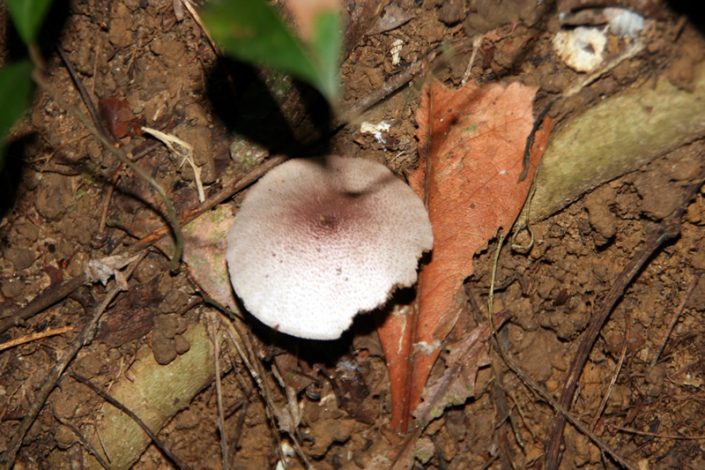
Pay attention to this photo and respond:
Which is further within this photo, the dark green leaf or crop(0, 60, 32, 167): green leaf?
crop(0, 60, 32, 167): green leaf

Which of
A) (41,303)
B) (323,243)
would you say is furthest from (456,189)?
(41,303)

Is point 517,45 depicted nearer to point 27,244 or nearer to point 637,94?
point 637,94

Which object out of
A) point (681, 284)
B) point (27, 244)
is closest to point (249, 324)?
point (27, 244)

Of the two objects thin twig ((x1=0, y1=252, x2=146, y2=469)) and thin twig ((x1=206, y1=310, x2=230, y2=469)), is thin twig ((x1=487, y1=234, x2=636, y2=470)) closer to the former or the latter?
thin twig ((x1=206, y1=310, x2=230, y2=469))

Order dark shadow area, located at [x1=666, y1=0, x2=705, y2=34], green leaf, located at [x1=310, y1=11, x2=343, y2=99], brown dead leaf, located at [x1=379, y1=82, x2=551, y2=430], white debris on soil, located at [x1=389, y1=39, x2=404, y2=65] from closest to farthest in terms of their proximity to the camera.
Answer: green leaf, located at [x1=310, y1=11, x2=343, y2=99]
dark shadow area, located at [x1=666, y1=0, x2=705, y2=34]
brown dead leaf, located at [x1=379, y1=82, x2=551, y2=430]
white debris on soil, located at [x1=389, y1=39, x2=404, y2=65]

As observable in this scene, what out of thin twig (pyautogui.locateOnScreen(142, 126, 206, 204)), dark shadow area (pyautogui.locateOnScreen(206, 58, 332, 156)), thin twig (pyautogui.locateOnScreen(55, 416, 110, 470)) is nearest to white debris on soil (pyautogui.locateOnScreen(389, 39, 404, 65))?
dark shadow area (pyautogui.locateOnScreen(206, 58, 332, 156))

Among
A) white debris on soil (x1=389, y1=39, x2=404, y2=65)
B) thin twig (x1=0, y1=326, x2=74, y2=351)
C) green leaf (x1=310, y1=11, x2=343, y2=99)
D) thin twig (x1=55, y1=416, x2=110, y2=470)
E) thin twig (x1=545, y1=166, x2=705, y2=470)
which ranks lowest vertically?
thin twig (x1=545, y1=166, x2=705, y2=470)

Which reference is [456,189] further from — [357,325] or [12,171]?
[12,171]
